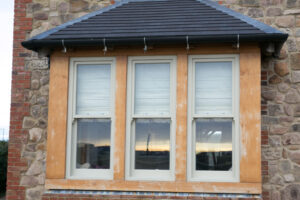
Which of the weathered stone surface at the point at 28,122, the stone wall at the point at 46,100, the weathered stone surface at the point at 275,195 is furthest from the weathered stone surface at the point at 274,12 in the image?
the weathered stone surface at the point at 28,122

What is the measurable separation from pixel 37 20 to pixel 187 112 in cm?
340

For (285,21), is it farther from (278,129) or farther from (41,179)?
(41,179)

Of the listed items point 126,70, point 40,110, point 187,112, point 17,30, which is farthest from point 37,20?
point 187,112

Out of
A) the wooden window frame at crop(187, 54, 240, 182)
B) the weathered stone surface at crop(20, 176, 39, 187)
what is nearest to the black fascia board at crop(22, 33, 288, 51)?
the wooden window frame at crop(187, 54, 240, 182)

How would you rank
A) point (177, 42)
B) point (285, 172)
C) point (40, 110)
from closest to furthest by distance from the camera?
point (177, 42) < point (285, 172) < point (40, 110)

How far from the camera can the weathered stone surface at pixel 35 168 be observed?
682 cm

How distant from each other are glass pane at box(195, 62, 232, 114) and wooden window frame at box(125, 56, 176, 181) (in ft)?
1.21

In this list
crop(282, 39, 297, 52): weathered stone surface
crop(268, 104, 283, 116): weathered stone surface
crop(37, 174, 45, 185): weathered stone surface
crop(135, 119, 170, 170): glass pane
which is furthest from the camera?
crop(37, 174, 45, 185): weathered stone surface

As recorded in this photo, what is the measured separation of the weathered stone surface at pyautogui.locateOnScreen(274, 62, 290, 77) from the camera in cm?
649

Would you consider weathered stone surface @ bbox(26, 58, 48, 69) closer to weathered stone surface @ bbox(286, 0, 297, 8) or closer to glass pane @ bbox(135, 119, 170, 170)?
glass pane @ bbox(135, 119, 170, 170)

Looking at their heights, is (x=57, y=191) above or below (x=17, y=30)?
below

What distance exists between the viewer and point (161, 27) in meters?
6.02

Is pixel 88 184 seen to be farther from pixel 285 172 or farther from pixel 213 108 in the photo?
pixel 285 172

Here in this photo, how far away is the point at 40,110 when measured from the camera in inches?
274
